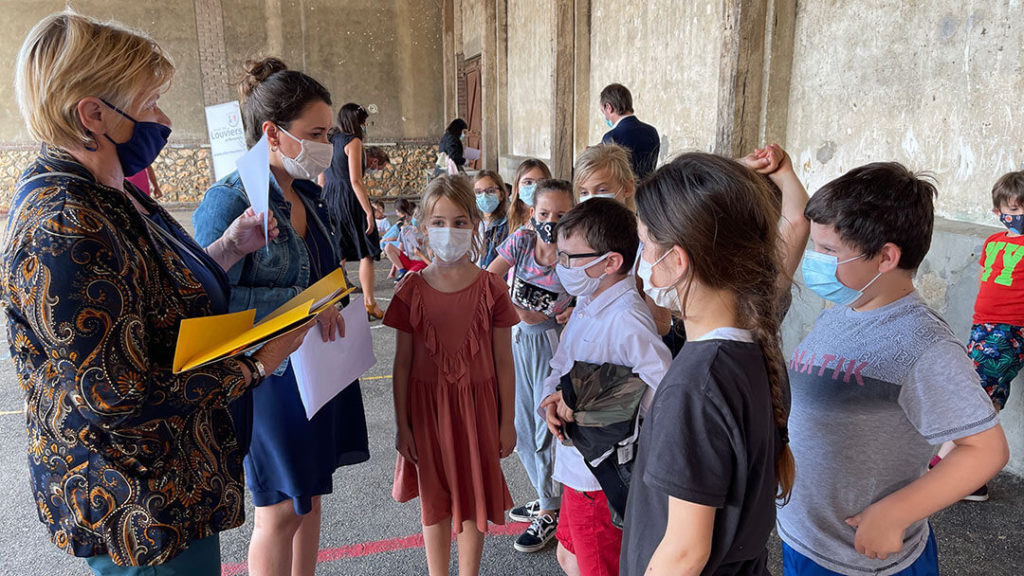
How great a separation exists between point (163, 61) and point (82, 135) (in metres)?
0.26

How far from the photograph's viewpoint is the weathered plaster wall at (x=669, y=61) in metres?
4.94

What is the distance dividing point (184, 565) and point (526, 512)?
5.84 ft

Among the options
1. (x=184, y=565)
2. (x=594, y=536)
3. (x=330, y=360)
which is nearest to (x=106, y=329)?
(x=184, y=565)

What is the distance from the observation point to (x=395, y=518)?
2865 millimetres

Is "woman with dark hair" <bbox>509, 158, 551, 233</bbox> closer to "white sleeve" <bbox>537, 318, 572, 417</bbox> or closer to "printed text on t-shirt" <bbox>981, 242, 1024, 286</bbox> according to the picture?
"white sleeve" <bbox>537, 318, 572, 417</bbox>

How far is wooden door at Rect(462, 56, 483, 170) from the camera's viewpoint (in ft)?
39.9

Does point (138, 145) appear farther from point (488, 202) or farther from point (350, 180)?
point (350, 180)

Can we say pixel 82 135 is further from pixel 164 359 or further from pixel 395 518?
Result: pixel 395 518

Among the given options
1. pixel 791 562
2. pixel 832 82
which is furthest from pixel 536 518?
pixel 832 82

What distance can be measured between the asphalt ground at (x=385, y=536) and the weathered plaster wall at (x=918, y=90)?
1.50m

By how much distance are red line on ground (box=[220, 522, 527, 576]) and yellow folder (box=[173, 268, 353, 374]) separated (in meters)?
1.62

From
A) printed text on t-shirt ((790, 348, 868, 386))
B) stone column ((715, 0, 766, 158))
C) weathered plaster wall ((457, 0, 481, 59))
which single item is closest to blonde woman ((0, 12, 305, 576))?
printed text on t-shirt ((790, 348, 868, 386))

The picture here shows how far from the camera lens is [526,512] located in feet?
9.29

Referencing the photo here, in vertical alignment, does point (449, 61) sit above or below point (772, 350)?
above
